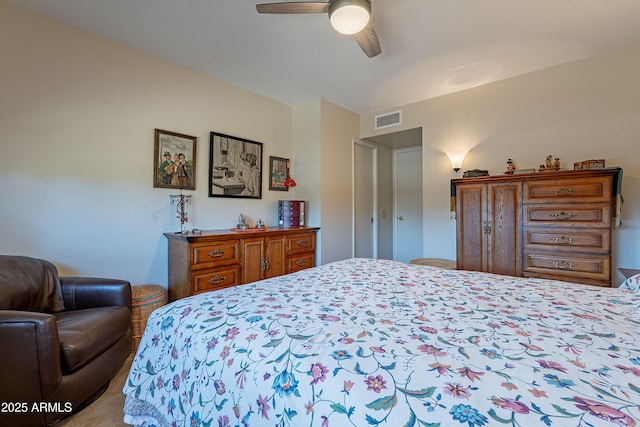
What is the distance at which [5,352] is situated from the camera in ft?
4.28

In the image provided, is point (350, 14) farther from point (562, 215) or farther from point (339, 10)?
point (562, 215)

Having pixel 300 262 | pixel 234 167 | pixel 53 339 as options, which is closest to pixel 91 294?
pixel 53 339

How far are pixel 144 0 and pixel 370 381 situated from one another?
267cm

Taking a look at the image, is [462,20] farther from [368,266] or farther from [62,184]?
[62,184]

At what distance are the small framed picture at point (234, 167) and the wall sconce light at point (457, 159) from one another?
244 centimetres

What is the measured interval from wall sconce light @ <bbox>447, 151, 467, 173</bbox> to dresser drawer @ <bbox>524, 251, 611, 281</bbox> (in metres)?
1.31

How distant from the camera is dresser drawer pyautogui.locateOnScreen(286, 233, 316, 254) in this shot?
3.32 metres

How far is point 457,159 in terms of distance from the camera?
3.45 meters

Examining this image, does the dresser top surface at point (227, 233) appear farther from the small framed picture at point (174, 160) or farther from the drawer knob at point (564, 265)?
the drawer knob at point (564, 265)

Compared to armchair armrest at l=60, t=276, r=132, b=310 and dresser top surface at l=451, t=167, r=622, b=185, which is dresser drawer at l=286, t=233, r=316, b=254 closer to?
armchair armrest at l=60, t=276, r=132, b=310

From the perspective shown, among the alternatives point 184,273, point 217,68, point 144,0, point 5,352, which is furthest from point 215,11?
point 5,352

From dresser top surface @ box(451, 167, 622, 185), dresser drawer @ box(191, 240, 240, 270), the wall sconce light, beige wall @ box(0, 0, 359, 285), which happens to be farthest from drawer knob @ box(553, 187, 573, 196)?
beige wall @ box(0, 0, 359, 285)

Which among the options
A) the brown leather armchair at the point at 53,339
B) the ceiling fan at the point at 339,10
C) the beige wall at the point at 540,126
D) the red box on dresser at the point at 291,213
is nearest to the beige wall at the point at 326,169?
the red box on dresser at the point at 291,213

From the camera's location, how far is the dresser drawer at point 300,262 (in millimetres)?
3307
